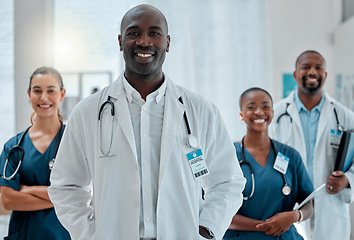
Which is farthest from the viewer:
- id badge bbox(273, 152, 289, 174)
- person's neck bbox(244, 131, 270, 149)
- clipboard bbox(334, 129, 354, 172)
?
clipboard bbox(334, 129, 354, 172)

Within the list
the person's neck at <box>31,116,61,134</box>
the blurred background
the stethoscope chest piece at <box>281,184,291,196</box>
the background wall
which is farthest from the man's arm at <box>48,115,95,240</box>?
the background wall

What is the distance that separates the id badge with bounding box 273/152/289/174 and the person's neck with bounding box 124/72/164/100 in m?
0.89

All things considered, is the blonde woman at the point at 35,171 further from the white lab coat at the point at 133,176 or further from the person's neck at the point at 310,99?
the person's neck at the point at 310,99

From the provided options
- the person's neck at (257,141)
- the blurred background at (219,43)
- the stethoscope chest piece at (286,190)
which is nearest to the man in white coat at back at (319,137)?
the person's neck at (257,141)

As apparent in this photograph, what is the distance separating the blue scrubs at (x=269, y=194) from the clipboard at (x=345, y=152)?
0.45m

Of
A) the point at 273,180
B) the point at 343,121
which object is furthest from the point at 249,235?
the point at 343,121

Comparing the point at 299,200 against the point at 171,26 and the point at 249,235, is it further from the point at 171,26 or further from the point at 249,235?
the point at 171,26

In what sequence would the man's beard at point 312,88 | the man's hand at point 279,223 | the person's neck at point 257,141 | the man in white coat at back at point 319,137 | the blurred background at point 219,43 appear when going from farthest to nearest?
1. the blurred background at point 219,43
2. the man's beard at point 312,88
3. the man in white coat at back at point 319,137
4. the person's neck at point 257,141
5. the man's hand at point 279,223

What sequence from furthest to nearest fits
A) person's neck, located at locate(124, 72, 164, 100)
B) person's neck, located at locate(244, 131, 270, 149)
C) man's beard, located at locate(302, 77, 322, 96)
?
man's beard, located at locate(302, 77, 322, 96)
person's neck, located at locate(244, 131, 270, 149)
person's neck, located at locate(124, 72, 164, 100)

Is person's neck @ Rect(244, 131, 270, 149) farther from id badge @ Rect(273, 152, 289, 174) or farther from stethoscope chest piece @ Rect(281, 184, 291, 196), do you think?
stethoscope chest piece @ Rect(281, 184, 291, 196)

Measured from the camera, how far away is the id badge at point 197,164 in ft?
4.51

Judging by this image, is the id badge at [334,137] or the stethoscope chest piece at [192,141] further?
the id badge at [334,137]

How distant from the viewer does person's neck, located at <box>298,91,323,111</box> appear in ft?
8.65

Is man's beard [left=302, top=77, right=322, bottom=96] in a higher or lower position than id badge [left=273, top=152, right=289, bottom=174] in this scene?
higher
